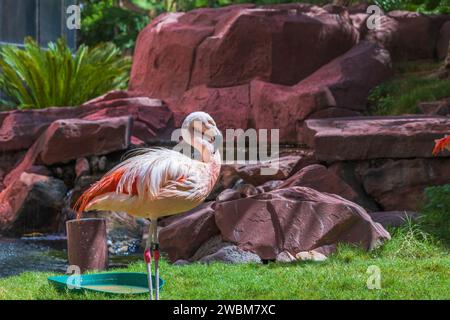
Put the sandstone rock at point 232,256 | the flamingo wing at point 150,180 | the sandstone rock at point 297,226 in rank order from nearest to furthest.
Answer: the flamingo wing at point 150,180
the sandstone rock at point 232,256
the sandstone rock at point 297,226

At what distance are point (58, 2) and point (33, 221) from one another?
9463 millimetres

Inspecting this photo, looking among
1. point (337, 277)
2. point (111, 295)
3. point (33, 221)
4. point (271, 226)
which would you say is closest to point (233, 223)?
point (271, 226)

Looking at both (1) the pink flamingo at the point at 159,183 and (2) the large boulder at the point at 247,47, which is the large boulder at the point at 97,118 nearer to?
(2) the large boulder at the point at 247,47

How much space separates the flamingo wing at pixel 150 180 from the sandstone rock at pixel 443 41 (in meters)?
9.96

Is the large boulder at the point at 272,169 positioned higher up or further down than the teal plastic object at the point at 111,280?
further down

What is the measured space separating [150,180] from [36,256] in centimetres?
470

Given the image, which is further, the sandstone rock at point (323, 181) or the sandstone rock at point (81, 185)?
the sandstone rock at point (81, 185)

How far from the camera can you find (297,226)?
306 inches

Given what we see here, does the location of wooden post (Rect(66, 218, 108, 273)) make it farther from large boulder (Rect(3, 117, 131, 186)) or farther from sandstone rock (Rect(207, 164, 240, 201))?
large boulder (Rect(3, 117, 131, 186))

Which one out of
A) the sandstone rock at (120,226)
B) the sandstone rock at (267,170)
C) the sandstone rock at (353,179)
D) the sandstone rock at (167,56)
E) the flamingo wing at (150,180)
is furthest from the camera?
the sandstone rock at (167,56)

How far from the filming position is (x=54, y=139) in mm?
12164

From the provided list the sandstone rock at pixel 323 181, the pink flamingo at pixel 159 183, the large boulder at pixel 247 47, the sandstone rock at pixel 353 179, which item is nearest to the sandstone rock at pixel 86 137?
the large boulder at pixel 247 47

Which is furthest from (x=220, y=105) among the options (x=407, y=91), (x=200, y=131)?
(x=200, y=131)

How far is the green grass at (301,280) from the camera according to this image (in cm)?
557
